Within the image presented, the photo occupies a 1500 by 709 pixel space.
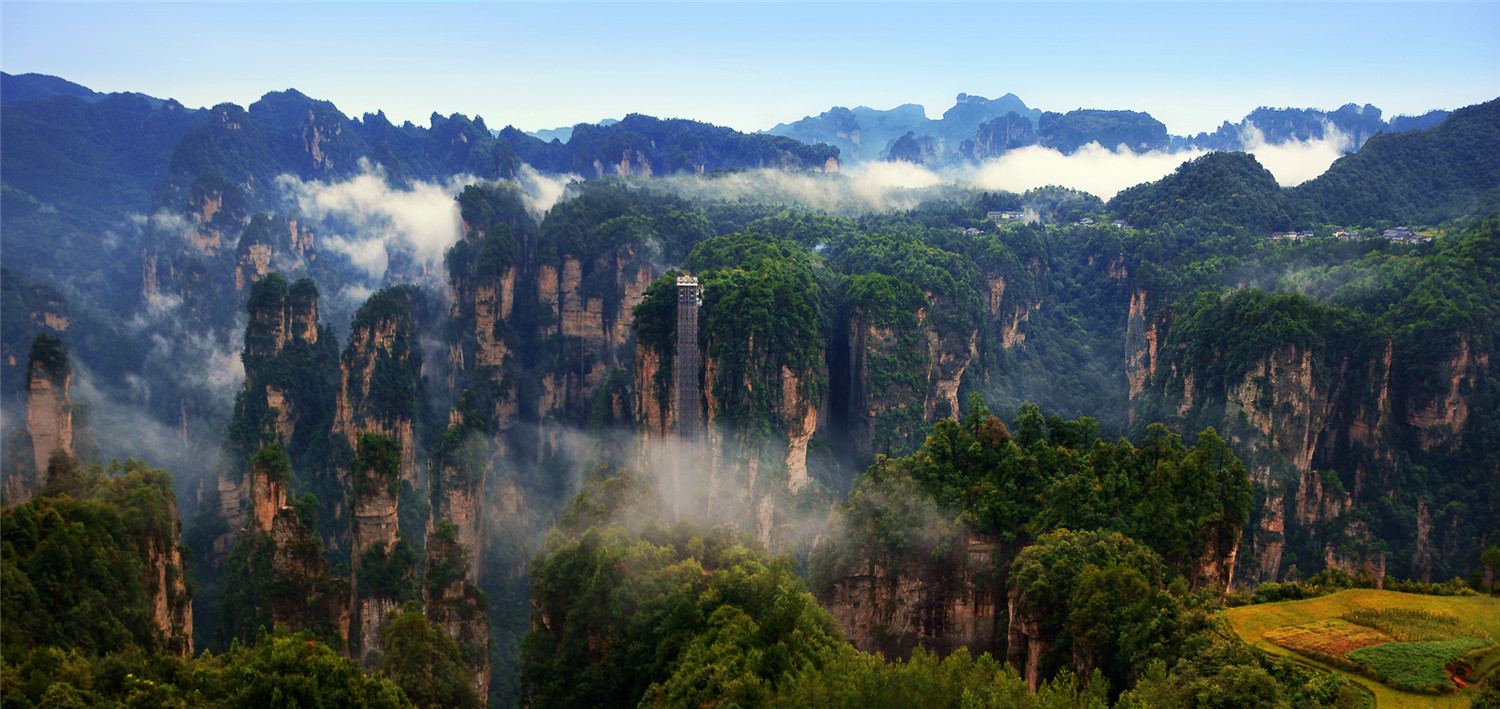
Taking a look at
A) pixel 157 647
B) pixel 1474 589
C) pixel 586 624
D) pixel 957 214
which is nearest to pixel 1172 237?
pixel 957 214

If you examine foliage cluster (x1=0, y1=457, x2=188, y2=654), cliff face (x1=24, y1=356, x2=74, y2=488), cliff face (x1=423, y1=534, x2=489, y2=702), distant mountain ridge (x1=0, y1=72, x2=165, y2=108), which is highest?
distant mountain ridge (x1=0, y1=72, x2=165, y2=108)

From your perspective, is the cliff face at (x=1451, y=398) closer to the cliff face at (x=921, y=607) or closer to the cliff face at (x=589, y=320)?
the cliff face at (x=921, y=607)

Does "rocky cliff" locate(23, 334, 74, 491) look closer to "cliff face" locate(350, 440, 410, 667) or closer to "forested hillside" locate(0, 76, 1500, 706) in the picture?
"forested hillside" locate(0, 76, 1500, 706)

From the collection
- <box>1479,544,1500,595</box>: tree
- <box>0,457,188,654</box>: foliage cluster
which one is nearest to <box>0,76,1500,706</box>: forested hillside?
<box>0,457,188,654</box>: foliage cluster

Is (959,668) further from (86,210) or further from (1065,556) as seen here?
(86,210)

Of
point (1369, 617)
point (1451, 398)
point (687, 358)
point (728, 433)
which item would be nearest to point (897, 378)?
point (728, 433)
